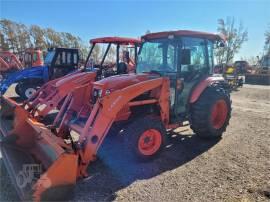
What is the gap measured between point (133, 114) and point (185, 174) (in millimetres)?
1332

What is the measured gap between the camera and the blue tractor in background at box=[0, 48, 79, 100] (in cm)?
1084

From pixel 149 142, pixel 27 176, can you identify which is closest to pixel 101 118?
pixel 149 142

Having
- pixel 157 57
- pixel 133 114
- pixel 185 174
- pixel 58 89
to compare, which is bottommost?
pixel 185 174

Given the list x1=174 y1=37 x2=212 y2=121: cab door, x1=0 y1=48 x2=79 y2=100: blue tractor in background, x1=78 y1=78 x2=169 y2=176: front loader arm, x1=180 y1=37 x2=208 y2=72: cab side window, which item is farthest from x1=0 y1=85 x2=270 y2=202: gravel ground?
x1=0 y1=48 x2=79 y2=100: blue tractor in background

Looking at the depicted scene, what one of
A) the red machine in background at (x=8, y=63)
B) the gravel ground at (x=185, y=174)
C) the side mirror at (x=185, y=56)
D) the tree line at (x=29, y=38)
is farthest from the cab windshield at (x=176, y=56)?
the tree line at (x=29, y=38)

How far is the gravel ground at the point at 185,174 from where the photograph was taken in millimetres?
3465

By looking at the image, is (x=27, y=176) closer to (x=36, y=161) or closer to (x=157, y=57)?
(x=36, y=161)

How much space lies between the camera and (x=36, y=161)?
3.79 m

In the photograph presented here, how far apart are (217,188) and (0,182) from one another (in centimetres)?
306

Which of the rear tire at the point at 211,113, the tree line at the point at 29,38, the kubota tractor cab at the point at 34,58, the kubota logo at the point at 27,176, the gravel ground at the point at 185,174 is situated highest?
the tree line at the point at 29,38

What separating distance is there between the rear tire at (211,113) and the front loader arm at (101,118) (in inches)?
56.7

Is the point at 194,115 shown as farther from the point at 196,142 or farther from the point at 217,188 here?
the point at 217,188

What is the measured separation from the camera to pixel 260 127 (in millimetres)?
6719

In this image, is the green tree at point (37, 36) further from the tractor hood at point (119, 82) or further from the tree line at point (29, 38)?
the tractor hood at point (119, 82)
